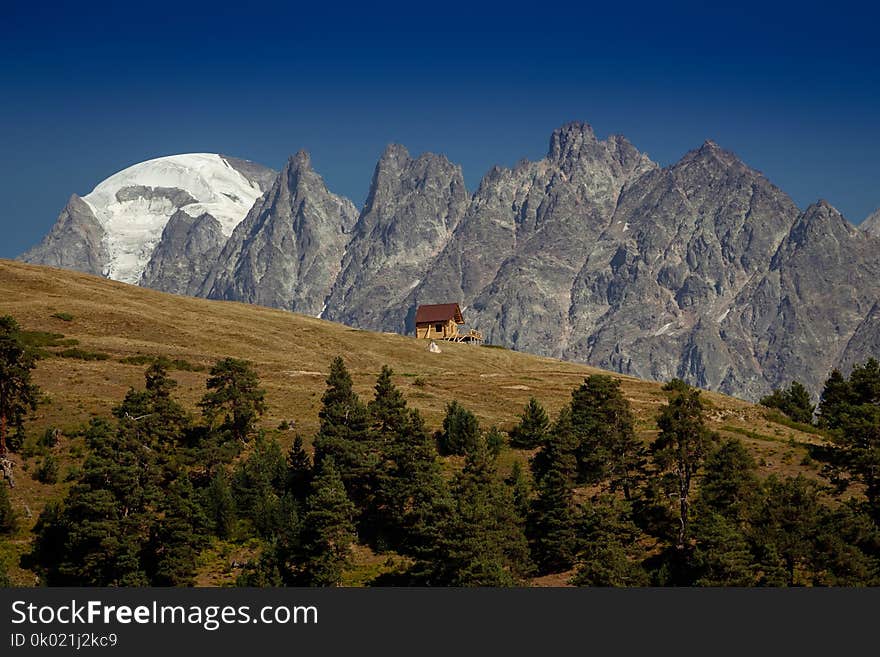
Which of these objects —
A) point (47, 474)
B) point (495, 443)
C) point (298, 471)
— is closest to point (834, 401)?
point (495, 443)

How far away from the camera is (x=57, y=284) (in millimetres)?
123375

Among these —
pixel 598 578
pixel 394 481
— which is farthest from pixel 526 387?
pixel 598 578

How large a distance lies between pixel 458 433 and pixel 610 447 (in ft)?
43.6

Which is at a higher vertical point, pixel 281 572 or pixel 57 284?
pixel 57 284

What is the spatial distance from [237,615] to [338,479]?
23.8m

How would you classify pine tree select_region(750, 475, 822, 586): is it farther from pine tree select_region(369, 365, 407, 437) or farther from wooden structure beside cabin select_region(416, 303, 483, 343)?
wooden structure beside cabin select_region(416, 303, 483, 343)

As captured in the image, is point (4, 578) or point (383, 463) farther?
point (383, 463)

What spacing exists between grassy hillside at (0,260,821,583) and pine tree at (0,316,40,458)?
9.83 ft

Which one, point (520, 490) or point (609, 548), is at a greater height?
point (520, 490)

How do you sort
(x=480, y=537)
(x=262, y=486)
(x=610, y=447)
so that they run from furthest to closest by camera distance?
(x=610, y=447) < (x=262, y=486) < (x=480, y=537)

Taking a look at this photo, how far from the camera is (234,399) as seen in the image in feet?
236

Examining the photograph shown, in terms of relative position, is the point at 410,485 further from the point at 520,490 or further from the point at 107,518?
the point at 107,518

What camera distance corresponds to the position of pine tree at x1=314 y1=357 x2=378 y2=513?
2549 inches

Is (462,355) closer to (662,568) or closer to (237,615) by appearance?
(662,568)
